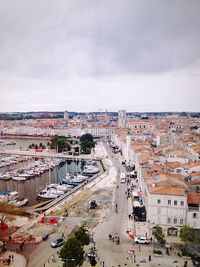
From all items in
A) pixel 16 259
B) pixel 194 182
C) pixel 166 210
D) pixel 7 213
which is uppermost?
pixel 194 182

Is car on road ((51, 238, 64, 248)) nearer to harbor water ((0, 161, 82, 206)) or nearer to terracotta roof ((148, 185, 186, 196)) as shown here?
terracotta roof ((148, 185, 186, 196))

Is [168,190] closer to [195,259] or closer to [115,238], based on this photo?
[115,238]

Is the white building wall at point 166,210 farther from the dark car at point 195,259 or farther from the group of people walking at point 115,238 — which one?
the dark car at point 195,259

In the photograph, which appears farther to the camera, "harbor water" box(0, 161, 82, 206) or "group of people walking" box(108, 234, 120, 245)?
"harbor water" box(0, 161, 82, 206)

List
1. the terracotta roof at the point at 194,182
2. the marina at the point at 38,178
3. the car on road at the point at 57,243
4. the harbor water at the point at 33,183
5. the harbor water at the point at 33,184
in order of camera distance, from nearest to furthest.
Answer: the car on road at the point at 57,243 < the terracotta roof at the point at 194,182 < the marina at the point at 38,178 < the harbor water at the point at 33,184 < the harbor water at the point at 33,183

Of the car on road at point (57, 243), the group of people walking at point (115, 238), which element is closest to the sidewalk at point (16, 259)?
the car on road at point (57, 243)

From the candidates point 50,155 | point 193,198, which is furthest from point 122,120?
point 193,198

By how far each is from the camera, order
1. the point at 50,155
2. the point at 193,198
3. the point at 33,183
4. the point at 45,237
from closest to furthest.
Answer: the point at 45,237 < the point at 193,198 < the point at 33,183 < the point at 50,155

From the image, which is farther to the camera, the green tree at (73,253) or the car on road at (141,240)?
the car on road at (141,240)

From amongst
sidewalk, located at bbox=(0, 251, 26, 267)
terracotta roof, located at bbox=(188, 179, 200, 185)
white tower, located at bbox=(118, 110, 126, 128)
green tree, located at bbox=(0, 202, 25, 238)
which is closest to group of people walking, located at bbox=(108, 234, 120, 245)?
sidewalk, located at bbox=(0, 251, 26, 267)

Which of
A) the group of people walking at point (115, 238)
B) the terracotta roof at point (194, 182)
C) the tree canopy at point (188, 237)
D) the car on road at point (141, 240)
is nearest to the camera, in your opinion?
the tree canopy at point (188, 237)

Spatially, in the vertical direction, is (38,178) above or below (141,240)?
below

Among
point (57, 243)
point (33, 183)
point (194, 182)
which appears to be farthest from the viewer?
point (33, 183)
